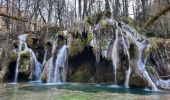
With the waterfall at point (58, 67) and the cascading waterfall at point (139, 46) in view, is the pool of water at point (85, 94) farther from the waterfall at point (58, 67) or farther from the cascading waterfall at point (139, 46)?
the waterfall at point (58, 67)

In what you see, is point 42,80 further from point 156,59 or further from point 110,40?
point 156,59

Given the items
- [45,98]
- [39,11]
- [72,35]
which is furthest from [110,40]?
[39,11]

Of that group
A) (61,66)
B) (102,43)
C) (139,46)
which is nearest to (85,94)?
(139,46)

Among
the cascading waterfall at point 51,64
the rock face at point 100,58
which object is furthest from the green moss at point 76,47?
the cascading waterfall at point 51,64

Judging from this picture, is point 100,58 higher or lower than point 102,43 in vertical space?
lower

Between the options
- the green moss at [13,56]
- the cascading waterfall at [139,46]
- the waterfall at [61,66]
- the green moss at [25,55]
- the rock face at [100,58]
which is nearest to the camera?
the cascading waterfall at [139,46]

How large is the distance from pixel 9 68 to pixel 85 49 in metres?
5.62

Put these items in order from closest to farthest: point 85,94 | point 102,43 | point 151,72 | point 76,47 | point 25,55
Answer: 1. point 85,94
2. point 151,72
3. point 102,43
4. point 76,47
5. point 25,55

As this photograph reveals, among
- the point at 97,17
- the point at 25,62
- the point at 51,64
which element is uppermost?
the point at 97,17

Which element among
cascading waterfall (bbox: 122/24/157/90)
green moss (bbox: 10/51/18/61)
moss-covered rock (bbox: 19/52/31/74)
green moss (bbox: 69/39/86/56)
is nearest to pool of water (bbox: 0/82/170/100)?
cascading waterfall (bbox: 122/24/157/90)

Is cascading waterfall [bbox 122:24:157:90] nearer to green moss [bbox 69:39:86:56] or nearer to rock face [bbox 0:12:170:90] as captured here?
rock face [bbox 0:12:170:90]

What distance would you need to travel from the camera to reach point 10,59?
18.9 m

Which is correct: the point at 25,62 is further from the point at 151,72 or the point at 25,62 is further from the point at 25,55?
the point at 151,72

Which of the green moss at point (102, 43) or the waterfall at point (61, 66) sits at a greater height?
the green moss at point (102, 43)
